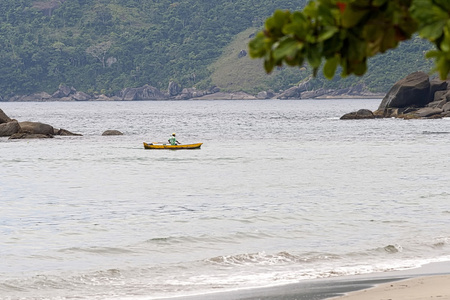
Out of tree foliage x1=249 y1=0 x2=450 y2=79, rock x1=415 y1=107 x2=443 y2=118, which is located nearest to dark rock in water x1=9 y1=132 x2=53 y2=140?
rock x1=415 y1=107 x2=443 y2=118

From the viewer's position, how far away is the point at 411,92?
91812mm

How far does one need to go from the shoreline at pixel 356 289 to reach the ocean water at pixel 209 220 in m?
0.60

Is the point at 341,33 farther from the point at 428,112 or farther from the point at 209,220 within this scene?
the point at 428,112

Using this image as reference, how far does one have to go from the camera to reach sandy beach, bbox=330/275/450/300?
12.3 metres

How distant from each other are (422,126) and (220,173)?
150ft

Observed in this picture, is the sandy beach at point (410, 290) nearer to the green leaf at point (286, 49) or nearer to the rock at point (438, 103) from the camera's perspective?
the green leaf at point (286, 49)

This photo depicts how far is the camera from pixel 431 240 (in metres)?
19.3

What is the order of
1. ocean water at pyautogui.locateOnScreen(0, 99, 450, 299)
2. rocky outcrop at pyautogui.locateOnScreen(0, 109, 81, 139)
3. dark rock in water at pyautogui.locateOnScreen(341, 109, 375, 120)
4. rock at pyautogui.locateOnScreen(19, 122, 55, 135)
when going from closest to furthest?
ocean water at pyautogui.locateOnScreen(0, 99, 450, 299), rocky outcrop at pyautogui.locateOnScreen(0, 109, 81, 139), rock at pyautogui.locateOnScreen(19, 122, 55, 135), dark rock in water at pyautogui.locateOnScreen(341, 109, 375, 120)

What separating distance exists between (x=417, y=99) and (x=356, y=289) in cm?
8376

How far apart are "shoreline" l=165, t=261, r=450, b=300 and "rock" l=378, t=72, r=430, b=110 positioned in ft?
260

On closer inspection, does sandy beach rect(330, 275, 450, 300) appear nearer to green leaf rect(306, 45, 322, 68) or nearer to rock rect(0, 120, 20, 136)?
green leaf rect(306, 45, 322, 68)

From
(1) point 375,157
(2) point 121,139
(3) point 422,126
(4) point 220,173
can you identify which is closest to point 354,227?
(4) point 220,173

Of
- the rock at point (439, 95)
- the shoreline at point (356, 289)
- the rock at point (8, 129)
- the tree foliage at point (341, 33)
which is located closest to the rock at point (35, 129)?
the rock at point (8, 129)

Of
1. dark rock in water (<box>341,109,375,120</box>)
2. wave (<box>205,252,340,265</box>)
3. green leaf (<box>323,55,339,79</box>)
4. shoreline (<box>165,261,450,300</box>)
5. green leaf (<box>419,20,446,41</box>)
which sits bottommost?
dark rock in water (<box>341,109,375,120</box>)
